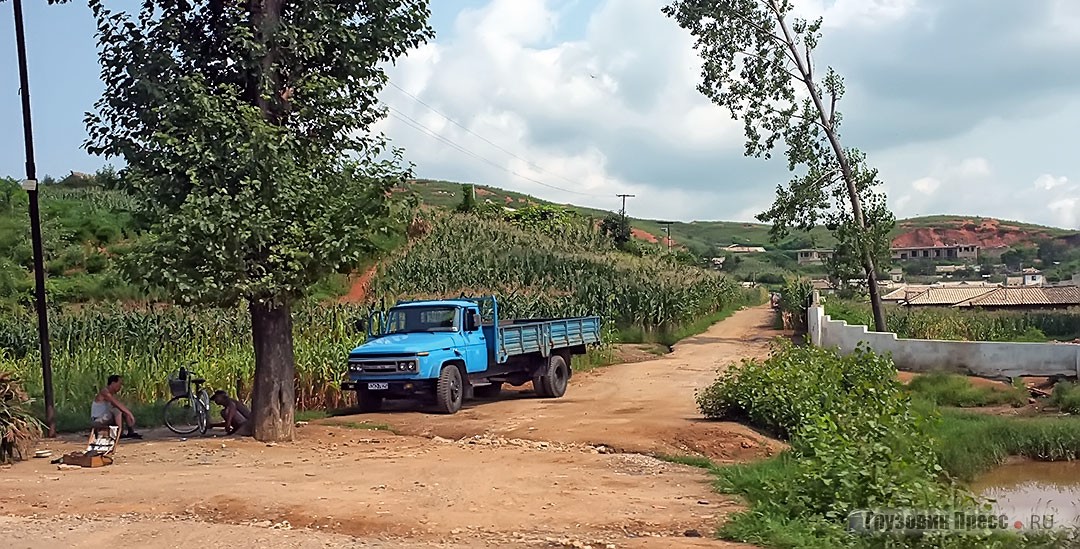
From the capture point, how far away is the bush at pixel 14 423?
13.0 meters

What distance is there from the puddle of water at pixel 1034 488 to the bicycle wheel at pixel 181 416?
12.2 meters

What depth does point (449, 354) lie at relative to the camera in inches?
720

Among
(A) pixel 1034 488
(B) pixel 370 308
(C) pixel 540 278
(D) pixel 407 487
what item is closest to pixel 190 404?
(D) pixel 407 487

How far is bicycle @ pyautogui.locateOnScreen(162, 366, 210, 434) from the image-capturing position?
53.2 feet

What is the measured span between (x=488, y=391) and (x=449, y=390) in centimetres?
434

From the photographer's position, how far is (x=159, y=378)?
1966cm

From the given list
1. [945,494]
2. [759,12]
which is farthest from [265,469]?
[759,12]

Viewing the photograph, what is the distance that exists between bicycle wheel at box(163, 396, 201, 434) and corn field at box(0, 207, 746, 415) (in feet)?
3.57

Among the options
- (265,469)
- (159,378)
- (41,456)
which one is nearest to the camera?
(265,469)

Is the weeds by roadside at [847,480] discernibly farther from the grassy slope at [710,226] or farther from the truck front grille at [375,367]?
the grassy slope at [710,226]

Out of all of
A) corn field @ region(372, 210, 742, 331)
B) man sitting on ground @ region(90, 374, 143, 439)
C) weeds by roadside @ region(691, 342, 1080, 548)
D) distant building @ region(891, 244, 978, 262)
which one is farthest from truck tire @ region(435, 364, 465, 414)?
distant building @ region(891, 244, 978, 262)

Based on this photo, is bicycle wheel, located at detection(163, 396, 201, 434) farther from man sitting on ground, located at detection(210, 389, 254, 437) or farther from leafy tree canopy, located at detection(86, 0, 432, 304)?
leafy tree canopy, located at detection(86, 0, 432, 304)

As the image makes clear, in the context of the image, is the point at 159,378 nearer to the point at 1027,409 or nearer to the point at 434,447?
the point at 434,447

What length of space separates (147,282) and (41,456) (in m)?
2.80
